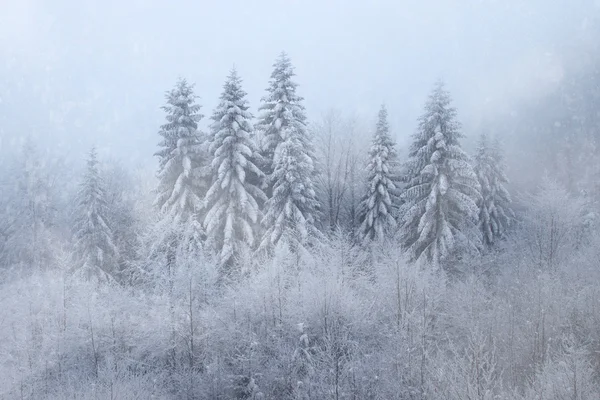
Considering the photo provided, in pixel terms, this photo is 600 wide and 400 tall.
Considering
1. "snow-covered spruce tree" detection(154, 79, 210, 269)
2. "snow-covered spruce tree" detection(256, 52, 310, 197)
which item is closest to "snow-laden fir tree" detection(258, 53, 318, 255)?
"snow-covered spruce tree" detection(256, 52, 310, 197)

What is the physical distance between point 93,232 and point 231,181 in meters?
12.0

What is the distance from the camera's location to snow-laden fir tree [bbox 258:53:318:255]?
25.6m

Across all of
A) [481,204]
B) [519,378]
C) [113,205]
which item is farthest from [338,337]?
[113,205]

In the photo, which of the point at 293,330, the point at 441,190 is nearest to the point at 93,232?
the point at 293,330

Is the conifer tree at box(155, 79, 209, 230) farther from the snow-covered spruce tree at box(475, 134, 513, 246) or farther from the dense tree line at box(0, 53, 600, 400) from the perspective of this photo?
the snow-covered spruce tree at box(475, 134, 513, 246)

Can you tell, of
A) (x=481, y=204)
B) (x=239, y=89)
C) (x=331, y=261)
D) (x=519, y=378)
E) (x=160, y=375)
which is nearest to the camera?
(x=519, y=378)

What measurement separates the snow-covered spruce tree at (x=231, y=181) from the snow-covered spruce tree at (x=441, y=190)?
9124 mm

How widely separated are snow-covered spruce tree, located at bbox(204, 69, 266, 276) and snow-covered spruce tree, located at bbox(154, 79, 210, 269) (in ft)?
3.21

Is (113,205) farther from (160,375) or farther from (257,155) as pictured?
(160,375)

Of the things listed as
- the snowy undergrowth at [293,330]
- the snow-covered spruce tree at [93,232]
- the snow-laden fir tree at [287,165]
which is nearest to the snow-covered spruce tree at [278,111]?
the snow-laden fir tree at [287,165]

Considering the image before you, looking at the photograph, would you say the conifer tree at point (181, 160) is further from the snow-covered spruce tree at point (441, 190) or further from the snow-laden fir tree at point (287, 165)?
the snow-covered spruce tree at point (441, 190)

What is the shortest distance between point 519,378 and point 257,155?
17.2 metres

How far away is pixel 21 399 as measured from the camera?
698 inches

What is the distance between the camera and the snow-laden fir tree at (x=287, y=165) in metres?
25.6
